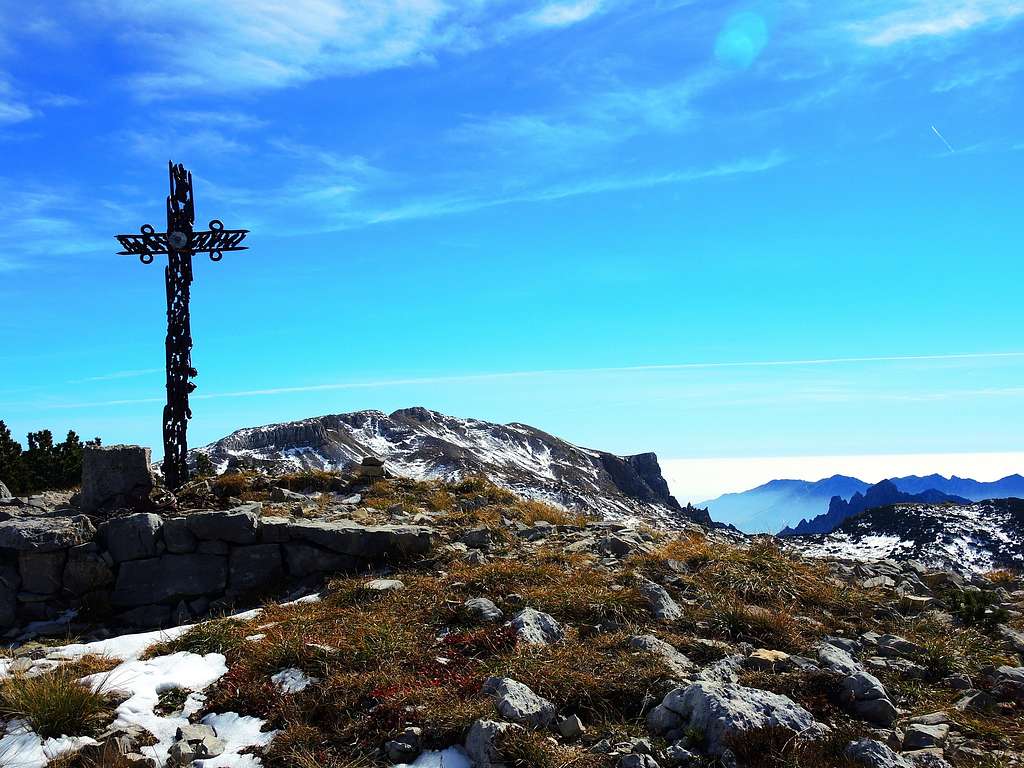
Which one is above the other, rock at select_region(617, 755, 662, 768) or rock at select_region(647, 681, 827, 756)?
rock at select_region(647, 681, 827, 756)

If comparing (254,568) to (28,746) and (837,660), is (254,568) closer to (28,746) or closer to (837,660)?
(28,746)

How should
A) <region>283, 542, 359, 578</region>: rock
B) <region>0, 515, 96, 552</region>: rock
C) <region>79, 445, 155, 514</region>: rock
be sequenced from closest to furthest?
<region>0, 515, 96, 552</region>: rock < <region>283, 542, 359, 578</region>: rock < <region>79, 445, 155, 514</region>: rock

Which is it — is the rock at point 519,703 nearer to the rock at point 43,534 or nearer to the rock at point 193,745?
the rock at point 193,745

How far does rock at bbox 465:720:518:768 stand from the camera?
6293 mm

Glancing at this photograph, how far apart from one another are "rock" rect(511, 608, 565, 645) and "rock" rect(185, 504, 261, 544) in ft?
21.8

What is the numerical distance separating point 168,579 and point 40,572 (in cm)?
220

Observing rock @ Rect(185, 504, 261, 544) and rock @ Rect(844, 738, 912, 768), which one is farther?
rock @ Rect(185, 504, 261, 544)

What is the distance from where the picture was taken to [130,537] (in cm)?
1312

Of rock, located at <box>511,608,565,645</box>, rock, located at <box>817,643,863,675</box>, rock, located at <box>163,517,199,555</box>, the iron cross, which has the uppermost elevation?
the iron cross

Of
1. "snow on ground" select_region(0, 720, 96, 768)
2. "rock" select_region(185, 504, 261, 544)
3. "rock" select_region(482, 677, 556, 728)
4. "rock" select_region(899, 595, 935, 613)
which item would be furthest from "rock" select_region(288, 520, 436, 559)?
"rock" select_region(899, 595, 935, 613)

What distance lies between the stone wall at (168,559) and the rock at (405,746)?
653 centimetres

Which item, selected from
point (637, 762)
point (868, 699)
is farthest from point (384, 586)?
point (868, 699)

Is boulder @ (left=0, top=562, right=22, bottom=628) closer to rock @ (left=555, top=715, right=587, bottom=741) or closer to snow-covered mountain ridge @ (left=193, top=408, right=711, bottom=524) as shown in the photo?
rock @ (left=555, top=715, right=587, bottom=741)

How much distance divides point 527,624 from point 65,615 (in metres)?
8.88
